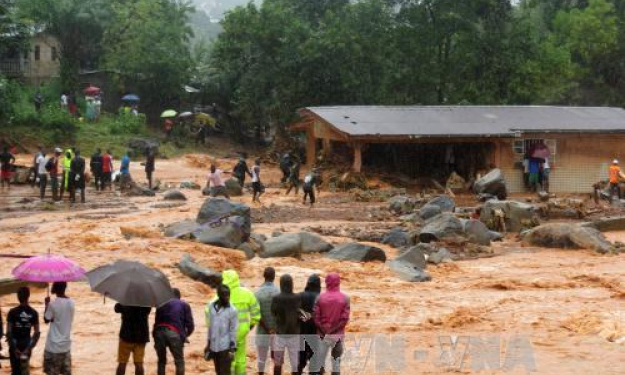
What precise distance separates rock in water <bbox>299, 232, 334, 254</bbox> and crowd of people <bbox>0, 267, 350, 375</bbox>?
9785mm

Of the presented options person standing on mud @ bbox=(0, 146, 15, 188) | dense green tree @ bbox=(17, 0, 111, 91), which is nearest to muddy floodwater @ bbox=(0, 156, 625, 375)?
person standing on mud @ bbox=(0, 146, 15, 188)

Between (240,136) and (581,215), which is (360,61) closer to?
(240,136)

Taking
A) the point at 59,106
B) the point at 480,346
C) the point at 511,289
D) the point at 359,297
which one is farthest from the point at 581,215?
the point at 59,106

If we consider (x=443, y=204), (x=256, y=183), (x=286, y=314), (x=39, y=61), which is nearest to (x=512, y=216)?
(x=443, y=204)

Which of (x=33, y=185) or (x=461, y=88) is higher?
(x=461, y=88)

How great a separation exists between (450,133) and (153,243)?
16.8m

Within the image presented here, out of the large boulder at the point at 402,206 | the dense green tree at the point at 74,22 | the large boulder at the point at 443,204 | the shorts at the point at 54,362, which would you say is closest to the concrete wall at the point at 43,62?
the dense green tree at the point at 74,22

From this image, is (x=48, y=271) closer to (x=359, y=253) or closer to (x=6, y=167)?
(x=359, y=253)

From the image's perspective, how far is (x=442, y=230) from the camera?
73.3 ft

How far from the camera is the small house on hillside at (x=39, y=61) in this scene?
49156mm

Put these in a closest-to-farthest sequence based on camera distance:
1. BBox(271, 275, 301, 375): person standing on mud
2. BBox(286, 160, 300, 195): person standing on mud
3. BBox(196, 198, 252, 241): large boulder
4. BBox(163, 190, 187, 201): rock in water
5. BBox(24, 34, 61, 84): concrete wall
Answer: BBox(271, 275, 301, 375): person standing on mud
BBox(196, 198, 252, 241): large boulder
BBox(163, 190, 187, 201): rock in water
BBox(286, 160, 300, 195): person standing on mud
BBox(24, 34, 61, 84): concrete wall

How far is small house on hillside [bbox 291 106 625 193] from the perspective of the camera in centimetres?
3384

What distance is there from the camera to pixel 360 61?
44.3m

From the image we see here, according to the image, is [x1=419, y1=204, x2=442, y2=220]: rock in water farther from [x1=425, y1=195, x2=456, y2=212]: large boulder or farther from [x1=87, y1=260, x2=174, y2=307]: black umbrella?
[x1=87, y1=260, x2=174, y2=307]: black umbrella
